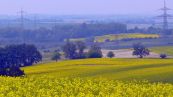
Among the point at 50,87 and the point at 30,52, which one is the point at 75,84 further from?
the point at 30,52

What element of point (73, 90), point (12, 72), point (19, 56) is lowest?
point (19, 56)

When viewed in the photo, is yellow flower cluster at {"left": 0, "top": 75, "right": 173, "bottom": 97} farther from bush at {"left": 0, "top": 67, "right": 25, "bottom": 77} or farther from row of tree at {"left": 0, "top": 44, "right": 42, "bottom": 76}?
row of tree at {"left": 0, "top": 44, "right": 42, "bottom": 76}

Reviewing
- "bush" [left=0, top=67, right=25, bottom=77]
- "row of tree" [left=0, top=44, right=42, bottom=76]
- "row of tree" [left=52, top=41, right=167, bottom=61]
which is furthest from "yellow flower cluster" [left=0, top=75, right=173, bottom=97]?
"row of tree" [left=52, top=41, right=167, bottom=61]

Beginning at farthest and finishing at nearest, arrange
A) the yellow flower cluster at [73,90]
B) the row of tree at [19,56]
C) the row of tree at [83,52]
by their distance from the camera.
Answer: the row of tree at [83,52], the row of tree at [19,56], the yellow flower cluster at [73,90]

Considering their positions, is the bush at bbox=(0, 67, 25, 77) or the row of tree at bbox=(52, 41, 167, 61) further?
the row of tree at bbox=(52, 41, 167, 61)

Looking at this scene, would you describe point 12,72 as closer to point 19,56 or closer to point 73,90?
point 73,90

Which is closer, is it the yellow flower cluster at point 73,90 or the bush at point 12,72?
the yellow flower cluster at point 73,90

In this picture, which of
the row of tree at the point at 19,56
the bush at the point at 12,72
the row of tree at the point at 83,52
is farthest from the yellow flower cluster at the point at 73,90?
the row of tree at the point at 83,52

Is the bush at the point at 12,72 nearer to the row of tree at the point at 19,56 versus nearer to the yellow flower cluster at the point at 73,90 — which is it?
the yellow flower cluster at the point at 73,90

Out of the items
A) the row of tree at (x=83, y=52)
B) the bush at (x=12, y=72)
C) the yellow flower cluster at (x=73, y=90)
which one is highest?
the yellow flower cluster at (x=73, y=90)

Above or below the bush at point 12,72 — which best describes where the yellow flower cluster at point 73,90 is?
above

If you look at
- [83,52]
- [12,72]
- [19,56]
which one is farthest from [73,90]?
[83,52]

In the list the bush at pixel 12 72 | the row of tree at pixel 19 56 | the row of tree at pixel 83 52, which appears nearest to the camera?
the bush at pixel 12 72

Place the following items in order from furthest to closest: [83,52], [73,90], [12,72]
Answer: [83,52] → [12,72] → [73,90]
